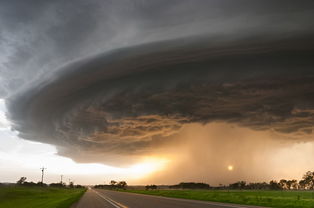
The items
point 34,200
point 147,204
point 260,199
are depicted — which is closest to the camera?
point 147,204

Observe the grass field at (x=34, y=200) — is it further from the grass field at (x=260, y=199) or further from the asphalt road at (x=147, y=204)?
the grass field at (x=260, y=199)

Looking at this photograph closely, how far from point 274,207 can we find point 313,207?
3.69 metres

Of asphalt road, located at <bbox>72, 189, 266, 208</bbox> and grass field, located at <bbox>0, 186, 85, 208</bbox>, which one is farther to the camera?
grass field, located at <bbox>0, 186, 85, 208</bbox>

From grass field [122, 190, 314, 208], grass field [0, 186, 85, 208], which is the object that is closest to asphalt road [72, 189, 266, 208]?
grass field [0, 186, 85, 208]

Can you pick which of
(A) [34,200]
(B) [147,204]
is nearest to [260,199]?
(B) [147,204]

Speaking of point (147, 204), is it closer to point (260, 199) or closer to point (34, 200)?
point (260, 199)

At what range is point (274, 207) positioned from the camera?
3328 cm

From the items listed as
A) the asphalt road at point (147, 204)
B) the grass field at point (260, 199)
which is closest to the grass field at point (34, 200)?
the asphalt road at point (147, 204)

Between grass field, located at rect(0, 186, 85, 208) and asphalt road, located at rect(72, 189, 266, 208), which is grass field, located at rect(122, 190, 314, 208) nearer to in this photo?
asphalt road, located at rect(72, 189, 266, 208)

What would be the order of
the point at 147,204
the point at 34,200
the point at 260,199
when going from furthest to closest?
1. the point at 34,200
2. the point at 260,199
3. the point at 147,204

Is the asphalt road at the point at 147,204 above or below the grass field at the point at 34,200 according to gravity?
above

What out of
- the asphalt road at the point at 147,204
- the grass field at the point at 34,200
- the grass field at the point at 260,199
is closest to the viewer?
the asphalt road at the point at 147,204

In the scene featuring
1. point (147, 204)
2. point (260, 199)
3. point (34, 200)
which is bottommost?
point (34, 200)

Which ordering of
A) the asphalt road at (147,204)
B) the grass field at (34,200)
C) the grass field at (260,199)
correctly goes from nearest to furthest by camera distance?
the asphalt road at (147,204) → the grass field at (260,199) → the grass field at (34,200)
